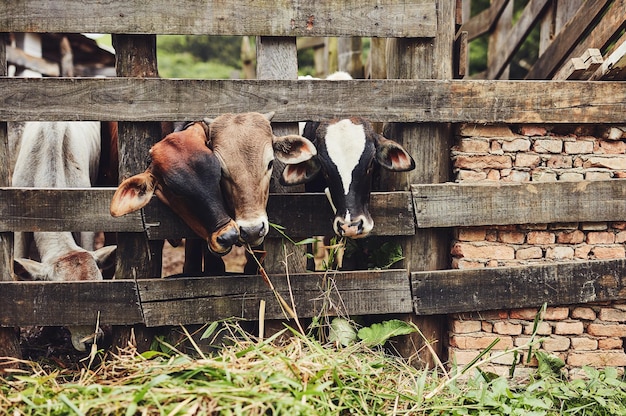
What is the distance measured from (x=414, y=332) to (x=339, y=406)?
4.35 feet

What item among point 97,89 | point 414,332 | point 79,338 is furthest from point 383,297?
point 97,89

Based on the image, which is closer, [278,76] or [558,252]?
[278,76]

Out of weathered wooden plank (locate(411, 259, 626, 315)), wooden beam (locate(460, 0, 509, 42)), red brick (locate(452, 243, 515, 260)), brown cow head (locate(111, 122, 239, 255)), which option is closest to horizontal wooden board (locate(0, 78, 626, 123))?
brown cow head (locate(111, 122, 239, 255))

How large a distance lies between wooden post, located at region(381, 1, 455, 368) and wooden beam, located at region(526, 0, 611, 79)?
1.18m

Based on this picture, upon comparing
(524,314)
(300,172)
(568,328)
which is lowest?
(568,328)

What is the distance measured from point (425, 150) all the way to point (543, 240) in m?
0.98

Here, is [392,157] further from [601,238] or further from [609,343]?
[609,343]

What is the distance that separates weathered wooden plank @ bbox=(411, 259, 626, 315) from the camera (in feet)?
13.4

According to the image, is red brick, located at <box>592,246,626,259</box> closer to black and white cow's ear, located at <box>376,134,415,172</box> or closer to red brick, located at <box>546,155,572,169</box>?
red brick, located at <box>546,155,572,169</box>

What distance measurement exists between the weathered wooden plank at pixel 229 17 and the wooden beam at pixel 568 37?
1.33m

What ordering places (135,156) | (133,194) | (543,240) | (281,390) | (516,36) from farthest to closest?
(516,36), (543,240), (135,156), (133,194), (281,390)

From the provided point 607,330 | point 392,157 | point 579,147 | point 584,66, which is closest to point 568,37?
point 584,66

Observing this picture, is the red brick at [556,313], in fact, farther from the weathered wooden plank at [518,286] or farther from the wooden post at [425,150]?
the wooden post at [425,150]

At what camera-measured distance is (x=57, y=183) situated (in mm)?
4391
